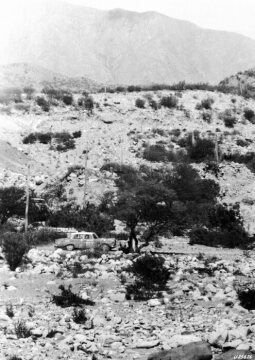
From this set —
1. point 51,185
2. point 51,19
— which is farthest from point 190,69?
point 51,185

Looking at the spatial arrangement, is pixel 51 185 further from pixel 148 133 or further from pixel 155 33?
pixel 155 33

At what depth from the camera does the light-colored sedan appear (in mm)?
20984

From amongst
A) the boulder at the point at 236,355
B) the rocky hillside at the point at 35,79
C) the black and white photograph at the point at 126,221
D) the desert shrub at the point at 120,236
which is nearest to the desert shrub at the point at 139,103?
the black and white photograph at the point at 126,221

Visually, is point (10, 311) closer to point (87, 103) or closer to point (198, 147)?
point (198, 147)

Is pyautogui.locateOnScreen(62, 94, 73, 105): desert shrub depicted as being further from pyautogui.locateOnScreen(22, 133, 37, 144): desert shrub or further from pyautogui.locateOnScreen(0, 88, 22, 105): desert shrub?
pyautogui.locateOnScreen(22, 133, 37, 144): desert shrub

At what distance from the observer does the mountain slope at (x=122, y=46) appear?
109 metres

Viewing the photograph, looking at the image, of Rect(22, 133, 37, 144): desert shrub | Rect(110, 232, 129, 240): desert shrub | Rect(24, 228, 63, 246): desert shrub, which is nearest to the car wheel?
Rect(24, 228, 63, 246): desert shrub

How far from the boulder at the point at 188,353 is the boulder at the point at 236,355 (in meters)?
0.22

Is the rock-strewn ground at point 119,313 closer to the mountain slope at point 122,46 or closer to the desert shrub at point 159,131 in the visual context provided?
the desert shrub at point 159,131

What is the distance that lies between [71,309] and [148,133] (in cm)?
3474

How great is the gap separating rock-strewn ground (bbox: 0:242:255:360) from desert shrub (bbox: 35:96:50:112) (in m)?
34.8

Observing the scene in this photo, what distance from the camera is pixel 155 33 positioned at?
4966 inches

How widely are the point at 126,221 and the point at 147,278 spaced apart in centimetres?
684

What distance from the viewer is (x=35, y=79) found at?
79.7 m
